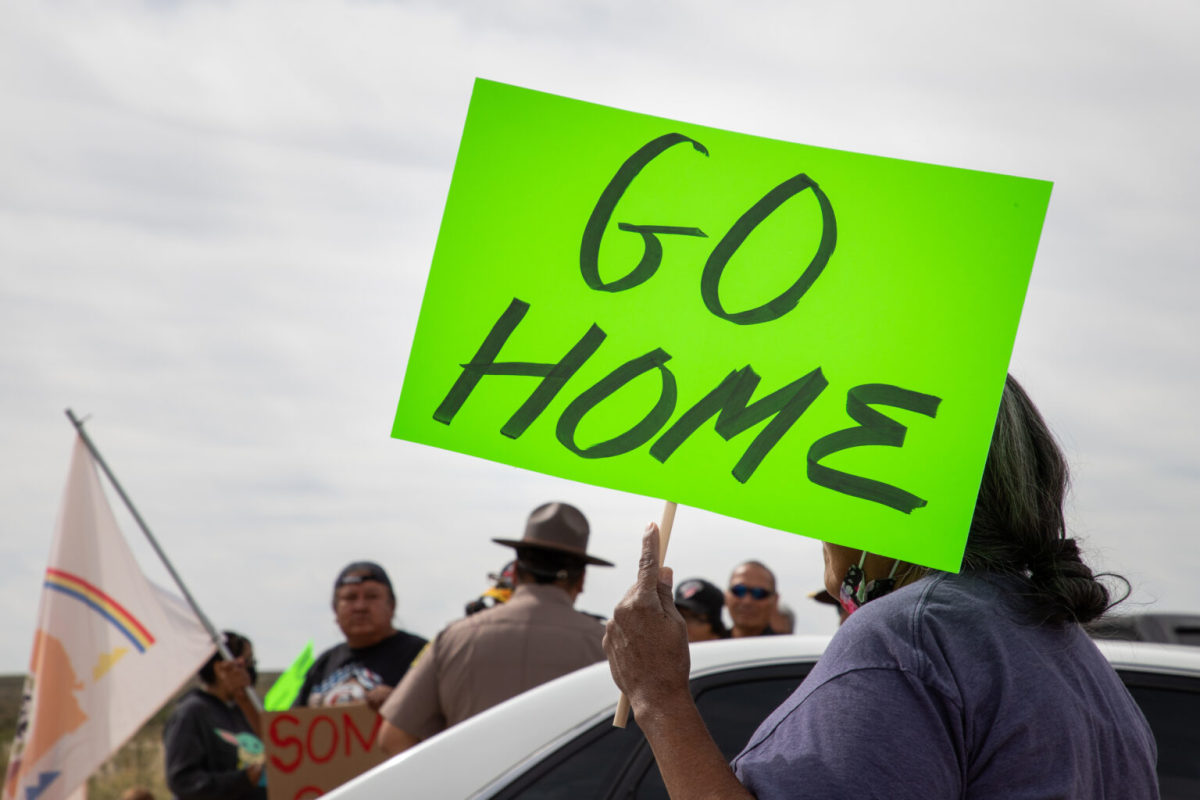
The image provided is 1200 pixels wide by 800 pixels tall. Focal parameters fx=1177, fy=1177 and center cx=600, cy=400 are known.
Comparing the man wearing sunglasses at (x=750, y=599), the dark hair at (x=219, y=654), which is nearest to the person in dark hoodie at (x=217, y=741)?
the dark hair at (x=219, y=654)

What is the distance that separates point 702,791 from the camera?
1.30m

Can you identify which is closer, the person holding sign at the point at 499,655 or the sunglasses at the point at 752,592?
the person holding sign at the point at 499,655

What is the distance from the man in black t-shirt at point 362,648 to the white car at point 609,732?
237cm

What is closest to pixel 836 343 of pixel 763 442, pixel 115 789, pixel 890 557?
pixel 763 442

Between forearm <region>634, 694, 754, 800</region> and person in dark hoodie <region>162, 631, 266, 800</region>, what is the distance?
4.32 m

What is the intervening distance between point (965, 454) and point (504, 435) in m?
0.63

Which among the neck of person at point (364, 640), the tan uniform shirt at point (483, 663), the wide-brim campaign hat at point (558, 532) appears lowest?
the neck of person at point (364, 640)

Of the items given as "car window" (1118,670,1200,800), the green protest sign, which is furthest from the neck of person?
the green protest sign

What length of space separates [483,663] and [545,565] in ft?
1.59

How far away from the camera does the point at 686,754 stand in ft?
4.40

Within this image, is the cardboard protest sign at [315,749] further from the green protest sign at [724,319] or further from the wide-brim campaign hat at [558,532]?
the green protest sign at [724,319]

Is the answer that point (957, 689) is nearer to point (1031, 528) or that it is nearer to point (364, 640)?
point (1031, 528)

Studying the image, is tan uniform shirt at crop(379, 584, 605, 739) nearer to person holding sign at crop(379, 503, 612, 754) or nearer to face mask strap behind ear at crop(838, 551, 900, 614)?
person holding sign at crop(379, 503, 612, 754)

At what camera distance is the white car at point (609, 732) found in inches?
92.6
